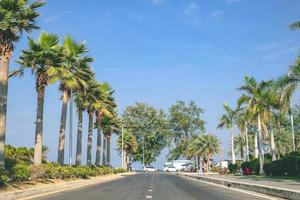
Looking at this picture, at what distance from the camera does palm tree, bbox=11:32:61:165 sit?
109 ft

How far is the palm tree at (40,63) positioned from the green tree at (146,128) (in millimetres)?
99315

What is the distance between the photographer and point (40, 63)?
3381cm

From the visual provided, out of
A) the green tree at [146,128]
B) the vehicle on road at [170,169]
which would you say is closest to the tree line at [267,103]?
the vehicle on road at [170,169]

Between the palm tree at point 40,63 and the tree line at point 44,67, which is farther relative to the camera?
the palm tree at point 40,63

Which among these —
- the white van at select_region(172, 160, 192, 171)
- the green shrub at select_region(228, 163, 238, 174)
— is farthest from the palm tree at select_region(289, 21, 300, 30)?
the white van at select_region(172, 160, 192, 171)

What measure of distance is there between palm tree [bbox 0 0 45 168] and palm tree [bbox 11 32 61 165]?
580 cm

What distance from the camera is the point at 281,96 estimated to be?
40.8m

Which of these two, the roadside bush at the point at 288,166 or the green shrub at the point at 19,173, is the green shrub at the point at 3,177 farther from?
the roadside bush at the point at 288,166

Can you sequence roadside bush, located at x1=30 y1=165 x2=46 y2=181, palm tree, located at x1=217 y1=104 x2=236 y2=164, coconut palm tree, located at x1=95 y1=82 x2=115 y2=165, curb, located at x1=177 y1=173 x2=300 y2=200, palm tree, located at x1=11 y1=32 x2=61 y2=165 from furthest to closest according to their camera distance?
palm tree, located at x1=217 y1=104 x2=236 y2=164 → coconut palm tree, located at x1=95 y1=82 x2=115 y2=165 → palm tree, located at x1=11 y1=32 x2=61 y2=165 → roadside bush, located at x1=30 y1=165 x2=46 y2=181 → curb, located at x1=177 y1=173 x2=300 y2=200

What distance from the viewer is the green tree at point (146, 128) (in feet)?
438

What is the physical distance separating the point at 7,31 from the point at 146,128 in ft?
360

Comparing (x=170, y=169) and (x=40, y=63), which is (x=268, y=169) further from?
(x=170, y=169)

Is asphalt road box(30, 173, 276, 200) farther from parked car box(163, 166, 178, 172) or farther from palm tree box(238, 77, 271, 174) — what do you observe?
parked car box(163, 166, 178, 172)

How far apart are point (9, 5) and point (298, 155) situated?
1200 inches
